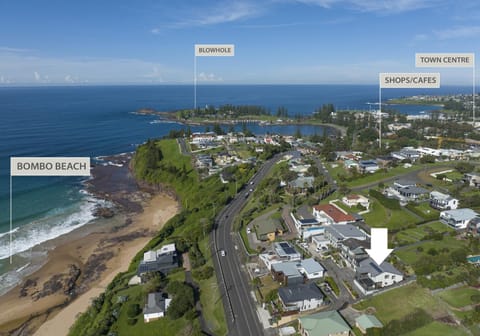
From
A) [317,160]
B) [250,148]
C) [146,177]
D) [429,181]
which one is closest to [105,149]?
Answer: [146,177]

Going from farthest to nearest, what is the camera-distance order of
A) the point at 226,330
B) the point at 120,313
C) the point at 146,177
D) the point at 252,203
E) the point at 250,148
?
the point at 250,148 → the point at 146,177 → the point at 252,203 → the point at 120,313 → the point at 226,330

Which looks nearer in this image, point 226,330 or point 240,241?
point 226,330

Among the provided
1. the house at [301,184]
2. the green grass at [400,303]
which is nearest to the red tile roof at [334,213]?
the house at [301,184]

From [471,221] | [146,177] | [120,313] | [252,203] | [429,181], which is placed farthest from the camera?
[146,177]

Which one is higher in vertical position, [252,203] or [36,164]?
[36,164]

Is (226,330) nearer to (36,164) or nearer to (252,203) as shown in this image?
(36,164)

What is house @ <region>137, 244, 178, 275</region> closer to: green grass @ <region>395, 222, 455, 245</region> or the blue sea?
the blue sea

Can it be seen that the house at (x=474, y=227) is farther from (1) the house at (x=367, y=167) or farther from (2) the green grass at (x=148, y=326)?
(2) the green grass at (x=148, y=326)
